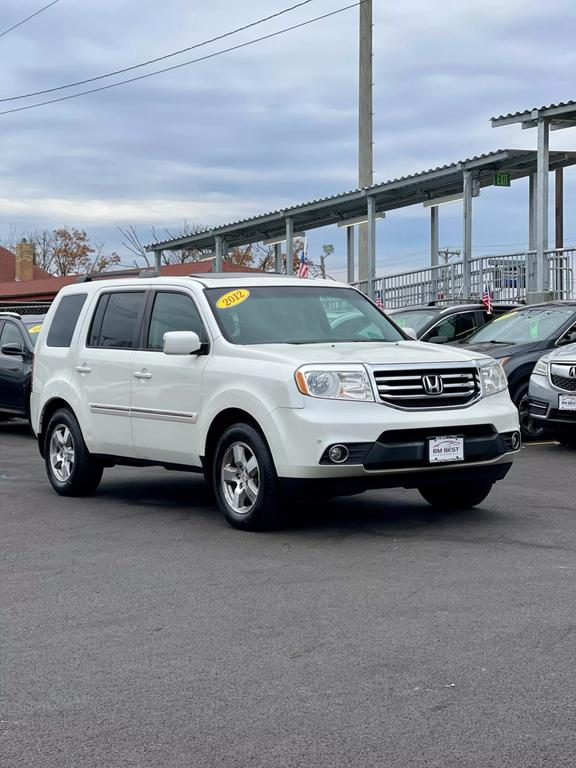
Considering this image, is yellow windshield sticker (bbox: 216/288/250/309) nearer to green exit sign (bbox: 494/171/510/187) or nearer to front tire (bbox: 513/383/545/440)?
front tire (bbox: 513/383/545/440)

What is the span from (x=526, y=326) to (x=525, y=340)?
0.45m

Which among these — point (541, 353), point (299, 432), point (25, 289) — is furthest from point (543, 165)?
point (25, 289)

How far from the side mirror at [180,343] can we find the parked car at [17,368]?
8.47 metres

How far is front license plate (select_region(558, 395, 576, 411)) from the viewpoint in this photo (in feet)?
40.8

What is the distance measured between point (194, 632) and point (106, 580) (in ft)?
4.35

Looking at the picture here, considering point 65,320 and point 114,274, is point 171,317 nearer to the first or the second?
point 65,320

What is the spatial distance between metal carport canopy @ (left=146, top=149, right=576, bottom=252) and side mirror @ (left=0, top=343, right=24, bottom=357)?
34.7ft

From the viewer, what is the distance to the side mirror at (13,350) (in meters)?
17.0

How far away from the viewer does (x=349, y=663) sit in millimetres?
5000

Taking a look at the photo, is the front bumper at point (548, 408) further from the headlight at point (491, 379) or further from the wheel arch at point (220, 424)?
the wheel arch at point (220, 424)

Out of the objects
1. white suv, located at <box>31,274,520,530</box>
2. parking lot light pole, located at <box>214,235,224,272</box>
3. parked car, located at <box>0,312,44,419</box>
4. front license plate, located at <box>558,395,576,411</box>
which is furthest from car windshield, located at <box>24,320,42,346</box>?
parking lot light pole, located at <box>214,235,224,272</box>

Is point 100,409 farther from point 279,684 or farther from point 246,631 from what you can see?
point 279,684

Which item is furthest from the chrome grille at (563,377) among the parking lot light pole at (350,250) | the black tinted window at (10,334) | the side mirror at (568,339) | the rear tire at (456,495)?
the parking lot light pole at (350,250)

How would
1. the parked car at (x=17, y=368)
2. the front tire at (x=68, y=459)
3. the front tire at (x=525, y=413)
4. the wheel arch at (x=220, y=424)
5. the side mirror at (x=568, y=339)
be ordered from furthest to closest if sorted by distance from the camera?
the parked car at (x=17, y=368) → the side mirror at (x=568, y=339) → the front tire at (x=525, y=413) → the front tire at (x=68, y=459) → the wheel arch at (x=220, y=424)
